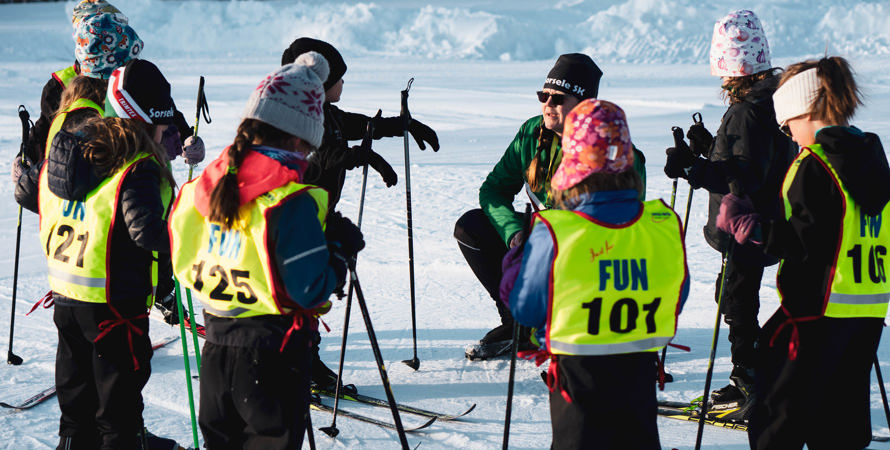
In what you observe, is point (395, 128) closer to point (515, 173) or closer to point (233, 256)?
point (515, 173)

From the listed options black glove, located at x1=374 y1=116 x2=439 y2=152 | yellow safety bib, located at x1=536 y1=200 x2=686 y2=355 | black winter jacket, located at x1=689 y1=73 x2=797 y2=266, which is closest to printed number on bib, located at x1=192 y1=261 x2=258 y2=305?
yellow safety bib, located at x1=536 y1=200 x2=686 y2=355

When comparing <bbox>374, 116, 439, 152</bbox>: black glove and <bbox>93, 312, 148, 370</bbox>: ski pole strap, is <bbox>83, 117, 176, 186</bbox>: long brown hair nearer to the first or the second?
<bbox>93, 312, 148, 370</bbox>: ski pole strap


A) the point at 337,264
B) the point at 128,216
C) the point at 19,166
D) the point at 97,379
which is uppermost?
the point at 19,166

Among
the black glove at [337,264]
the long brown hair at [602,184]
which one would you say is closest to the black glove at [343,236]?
the black glove at [337,264]

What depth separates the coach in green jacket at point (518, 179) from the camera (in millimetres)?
3695

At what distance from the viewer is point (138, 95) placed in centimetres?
291

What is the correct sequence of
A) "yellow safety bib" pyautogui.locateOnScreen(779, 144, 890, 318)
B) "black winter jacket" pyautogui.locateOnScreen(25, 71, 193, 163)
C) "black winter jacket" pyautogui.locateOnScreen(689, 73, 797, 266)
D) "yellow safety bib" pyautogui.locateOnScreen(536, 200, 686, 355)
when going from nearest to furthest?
"yellow safety bib" pyautogui.locateOnScreen(536, 200, 686, 355), "yellow safety bib" pyautogui.locateOnScreen(779, 144, 890, 318), "black winter jacket" pyautogui.locateOnScreen(689, 73, 797, 266), "black winter jacket" pyautogui.locateOnScreen(25, 71, 193, 163)

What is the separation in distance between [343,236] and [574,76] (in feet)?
5.16

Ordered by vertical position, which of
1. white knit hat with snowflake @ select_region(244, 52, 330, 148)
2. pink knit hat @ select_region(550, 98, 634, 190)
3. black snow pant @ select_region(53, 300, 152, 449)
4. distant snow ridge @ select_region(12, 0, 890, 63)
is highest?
distant snow ridge @ select_region(12, 0, 890, 63)

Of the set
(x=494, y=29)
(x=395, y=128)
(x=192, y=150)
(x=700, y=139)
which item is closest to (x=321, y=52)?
(x=395, y=128)

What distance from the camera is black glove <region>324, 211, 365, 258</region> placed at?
256 centimetres

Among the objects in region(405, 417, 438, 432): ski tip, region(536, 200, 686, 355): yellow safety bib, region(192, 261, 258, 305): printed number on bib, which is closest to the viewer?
region(536, 200, 686, 355): yellow safety bib

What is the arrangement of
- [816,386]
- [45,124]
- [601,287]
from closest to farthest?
[601,287] < [816,386] < [45,124]

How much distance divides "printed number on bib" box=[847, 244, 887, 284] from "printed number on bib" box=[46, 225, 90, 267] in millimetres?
2554
